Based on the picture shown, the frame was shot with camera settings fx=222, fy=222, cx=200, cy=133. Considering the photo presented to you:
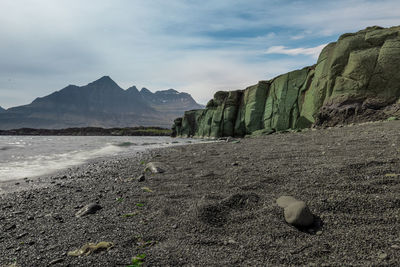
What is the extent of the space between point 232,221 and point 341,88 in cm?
2070

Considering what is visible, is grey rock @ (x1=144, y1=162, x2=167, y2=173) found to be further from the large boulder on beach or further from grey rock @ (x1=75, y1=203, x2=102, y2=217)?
the large boulder on beach

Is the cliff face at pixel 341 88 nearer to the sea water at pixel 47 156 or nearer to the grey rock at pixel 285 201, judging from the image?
the sea water at pixel 47 156

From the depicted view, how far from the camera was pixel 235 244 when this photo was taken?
116 inches

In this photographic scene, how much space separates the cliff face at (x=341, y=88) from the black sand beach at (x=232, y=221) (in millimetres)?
14068

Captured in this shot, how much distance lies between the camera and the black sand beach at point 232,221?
268 cm

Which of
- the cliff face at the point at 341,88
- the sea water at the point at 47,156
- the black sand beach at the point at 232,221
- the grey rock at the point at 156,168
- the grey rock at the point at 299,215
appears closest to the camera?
the black sand beach at the point at 232,221

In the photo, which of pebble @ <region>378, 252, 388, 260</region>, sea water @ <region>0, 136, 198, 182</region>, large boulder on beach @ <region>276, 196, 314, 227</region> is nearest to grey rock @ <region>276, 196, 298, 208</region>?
large boulder on beach @ <region>276, 196, 314, 227</region>

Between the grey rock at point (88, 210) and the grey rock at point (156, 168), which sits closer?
the grey rock at point (88, 210)

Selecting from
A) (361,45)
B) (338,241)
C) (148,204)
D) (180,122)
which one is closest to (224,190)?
(148,204)

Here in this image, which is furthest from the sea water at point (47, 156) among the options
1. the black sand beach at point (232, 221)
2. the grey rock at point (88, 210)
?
the grey rock at point (88, 210)

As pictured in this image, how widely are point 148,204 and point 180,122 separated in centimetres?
6641

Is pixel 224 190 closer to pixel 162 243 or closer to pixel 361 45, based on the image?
pixel 162 243

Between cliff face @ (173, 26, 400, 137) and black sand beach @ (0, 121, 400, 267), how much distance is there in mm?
14068

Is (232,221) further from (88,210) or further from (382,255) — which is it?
(88,210)
